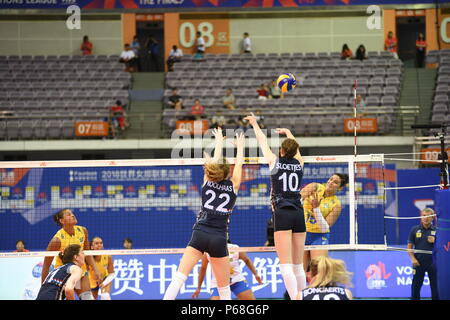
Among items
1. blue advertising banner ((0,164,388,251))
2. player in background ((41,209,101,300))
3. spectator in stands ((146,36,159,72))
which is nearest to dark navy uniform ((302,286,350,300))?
player in background ((41,209,101,300))

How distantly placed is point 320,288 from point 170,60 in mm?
21434

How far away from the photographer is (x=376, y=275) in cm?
1406

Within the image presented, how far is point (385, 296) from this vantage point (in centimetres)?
1391

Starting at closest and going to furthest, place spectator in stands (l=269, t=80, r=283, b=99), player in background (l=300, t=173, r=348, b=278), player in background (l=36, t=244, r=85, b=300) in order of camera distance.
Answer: player in background (l=36, t=244, r=85, b=300) < player in background (l=300, t=173, r=348, b=278) < spectator in stands (l=269, t=80, r=283, b=99)

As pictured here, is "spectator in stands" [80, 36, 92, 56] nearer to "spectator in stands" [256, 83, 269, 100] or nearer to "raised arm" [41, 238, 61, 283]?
"spectator in stands" [256, 83, 269, 100]

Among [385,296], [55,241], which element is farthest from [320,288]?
[385,296]

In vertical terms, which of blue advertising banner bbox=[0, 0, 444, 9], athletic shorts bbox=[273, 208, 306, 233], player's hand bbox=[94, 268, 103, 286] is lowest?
player's hand bbox=[94, 268, 103, 286]

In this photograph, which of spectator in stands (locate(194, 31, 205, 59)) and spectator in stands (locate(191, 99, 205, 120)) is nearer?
spectator in stands (locate(191, 99, 205, 120))

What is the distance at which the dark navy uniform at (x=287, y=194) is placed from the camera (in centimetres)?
889

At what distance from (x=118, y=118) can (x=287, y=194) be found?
1419cm

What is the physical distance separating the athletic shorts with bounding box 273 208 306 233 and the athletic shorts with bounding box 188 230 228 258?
3.04 feet

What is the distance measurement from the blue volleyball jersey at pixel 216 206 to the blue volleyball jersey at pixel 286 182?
81 cm

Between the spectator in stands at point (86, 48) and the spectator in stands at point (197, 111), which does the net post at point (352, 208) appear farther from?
the spectator in stands at point (86, 48)

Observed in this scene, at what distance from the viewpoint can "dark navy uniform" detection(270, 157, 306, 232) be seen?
889cm
